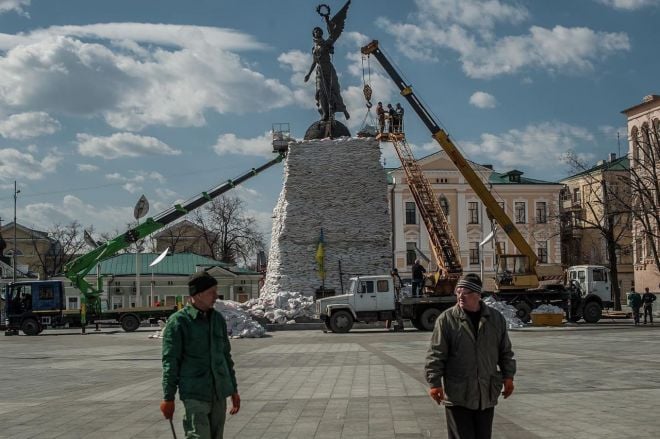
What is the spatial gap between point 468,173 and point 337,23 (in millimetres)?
10988

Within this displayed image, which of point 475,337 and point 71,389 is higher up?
point 475,337

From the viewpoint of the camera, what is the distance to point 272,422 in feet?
31.7

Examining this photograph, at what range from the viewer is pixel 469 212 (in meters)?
70.6

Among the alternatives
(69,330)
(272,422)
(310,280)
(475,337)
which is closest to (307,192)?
(310,280)

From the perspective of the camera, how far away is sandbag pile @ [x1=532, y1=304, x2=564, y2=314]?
109 ft

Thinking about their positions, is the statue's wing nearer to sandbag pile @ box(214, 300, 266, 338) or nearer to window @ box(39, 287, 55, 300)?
sandbag pile @ box(214, 300, 266, 338)

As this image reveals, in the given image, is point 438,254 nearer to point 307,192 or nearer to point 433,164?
point 307,192

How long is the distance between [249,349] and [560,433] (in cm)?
1567

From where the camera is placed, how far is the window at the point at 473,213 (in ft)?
232

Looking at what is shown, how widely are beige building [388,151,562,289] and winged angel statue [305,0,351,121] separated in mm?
26543

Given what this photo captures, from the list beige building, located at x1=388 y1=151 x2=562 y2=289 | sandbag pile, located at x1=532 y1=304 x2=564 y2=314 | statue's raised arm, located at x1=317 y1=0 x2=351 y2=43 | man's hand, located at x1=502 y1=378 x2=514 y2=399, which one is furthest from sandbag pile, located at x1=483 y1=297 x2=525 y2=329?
beige building, located at x1=388 y1=151 x2=562 y2=289

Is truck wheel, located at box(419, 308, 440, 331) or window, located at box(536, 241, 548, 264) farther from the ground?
window, located at box(536, 241, 548, 264)

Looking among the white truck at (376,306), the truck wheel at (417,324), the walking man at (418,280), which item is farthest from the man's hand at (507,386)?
the walking man at (418,280)

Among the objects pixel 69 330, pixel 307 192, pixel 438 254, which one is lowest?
pixel 69 330
